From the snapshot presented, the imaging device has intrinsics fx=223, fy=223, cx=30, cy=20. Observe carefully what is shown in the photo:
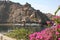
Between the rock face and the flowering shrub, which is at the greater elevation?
the flowering shrub

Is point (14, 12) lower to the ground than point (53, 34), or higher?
lower

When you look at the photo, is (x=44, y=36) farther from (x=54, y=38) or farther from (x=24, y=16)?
(x=24, y=16)

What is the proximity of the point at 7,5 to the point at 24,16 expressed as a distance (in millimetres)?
20842

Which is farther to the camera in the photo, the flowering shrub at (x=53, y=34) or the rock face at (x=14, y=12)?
the rock face at (x=14, y=12)

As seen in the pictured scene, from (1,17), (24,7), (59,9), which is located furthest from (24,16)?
(59,9)

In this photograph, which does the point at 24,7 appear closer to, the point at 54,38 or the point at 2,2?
the point at 2,2

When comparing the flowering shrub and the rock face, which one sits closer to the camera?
the flowering shrub

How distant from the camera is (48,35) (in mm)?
4082

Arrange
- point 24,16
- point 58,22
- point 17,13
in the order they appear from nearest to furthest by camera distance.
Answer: point 58,22 < point 24,16 < point 17,13

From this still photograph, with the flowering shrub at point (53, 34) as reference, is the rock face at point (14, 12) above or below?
below

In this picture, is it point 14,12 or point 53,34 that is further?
point 14,12

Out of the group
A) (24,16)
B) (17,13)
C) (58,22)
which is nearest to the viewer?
(58,22)

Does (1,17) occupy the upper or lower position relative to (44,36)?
lower

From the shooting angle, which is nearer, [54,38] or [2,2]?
[54,38]
